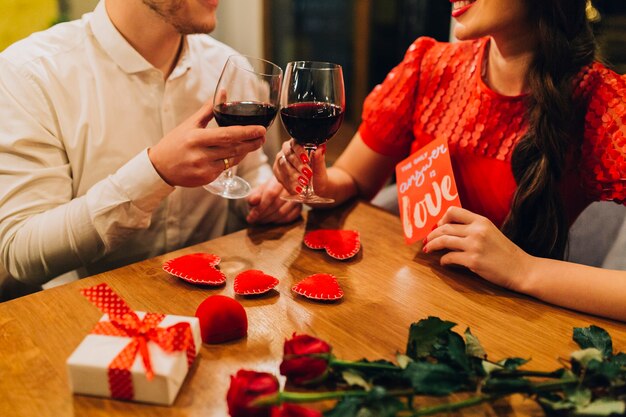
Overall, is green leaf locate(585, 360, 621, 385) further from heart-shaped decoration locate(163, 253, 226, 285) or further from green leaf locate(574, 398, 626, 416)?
heart-shaped decoration locate(163, 253, 226, 285)

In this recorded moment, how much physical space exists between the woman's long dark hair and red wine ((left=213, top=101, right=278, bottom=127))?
639 mm

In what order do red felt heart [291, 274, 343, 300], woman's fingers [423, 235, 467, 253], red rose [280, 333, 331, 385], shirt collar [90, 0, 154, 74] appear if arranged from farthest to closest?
1. shirt collar [90, 0, 154, 74]
2. woman's fingers [423, 235, 467, 253]
3. red felt heart [291, 274, 343, 300]
4. red rose [280, 333, 331, 385]

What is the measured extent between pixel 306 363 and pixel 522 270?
59cm

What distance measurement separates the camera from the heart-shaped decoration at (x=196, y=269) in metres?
1.12

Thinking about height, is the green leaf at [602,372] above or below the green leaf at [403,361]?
above

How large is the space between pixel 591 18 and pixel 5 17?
6.13ft

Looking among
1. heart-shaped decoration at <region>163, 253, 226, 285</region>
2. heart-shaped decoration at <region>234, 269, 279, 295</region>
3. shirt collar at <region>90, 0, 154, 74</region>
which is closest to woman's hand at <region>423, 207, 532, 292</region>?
heart-shaped decoration at <region>234, 269, 279, 295</region>

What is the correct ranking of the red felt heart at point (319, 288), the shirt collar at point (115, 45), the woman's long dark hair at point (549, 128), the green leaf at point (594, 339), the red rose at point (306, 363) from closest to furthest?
the red rose at point (306, 363) < the green leaf at point (594, 339) < the red felt heart at point (319, 288) < the woman's long dark hair at point (549, 128) < the shirt collar at point (115, 45)

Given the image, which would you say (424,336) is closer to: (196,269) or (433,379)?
(433,379)

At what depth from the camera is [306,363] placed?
31.2 inches

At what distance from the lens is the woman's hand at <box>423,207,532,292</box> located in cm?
114

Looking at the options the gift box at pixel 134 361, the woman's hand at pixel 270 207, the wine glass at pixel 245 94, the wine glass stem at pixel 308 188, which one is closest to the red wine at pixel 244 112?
the wine glass at pixel 245 94

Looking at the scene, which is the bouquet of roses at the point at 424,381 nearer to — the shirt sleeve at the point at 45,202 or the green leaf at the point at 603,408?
the green leaf at the point at 603,408

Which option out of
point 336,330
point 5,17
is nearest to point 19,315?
point 336,330
